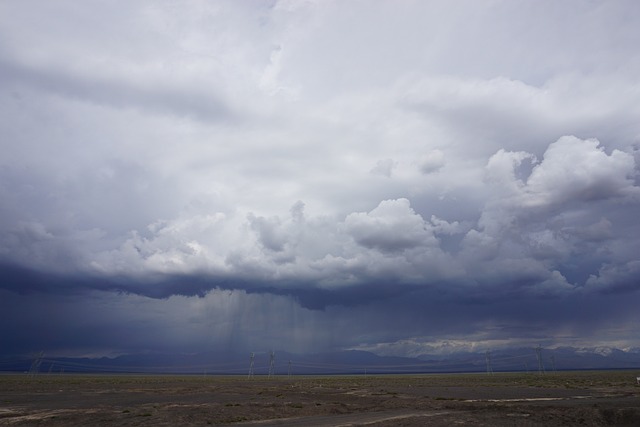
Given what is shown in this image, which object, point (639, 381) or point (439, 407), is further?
point (639, 381)

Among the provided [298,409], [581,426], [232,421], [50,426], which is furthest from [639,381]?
[50,426]

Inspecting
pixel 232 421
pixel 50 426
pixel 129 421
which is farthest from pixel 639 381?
pixel 50 426

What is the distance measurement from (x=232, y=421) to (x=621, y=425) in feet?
141

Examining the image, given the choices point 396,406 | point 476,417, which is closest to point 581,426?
point 476,417

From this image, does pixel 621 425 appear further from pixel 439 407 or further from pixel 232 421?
pixel 232 421

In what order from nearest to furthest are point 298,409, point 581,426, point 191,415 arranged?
point 581,426
point 191,415
point 298,409

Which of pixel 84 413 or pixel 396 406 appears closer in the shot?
pixel 84 413

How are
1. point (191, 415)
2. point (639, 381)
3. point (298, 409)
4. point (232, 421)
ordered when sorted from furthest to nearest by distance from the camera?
point (639, 381), point (298, 409), point (191, 415), point (232, 421)

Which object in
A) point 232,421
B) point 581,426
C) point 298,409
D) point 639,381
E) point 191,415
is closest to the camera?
point 581,426

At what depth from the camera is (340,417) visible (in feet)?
189

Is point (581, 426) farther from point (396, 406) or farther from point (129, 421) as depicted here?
point (129, 421)

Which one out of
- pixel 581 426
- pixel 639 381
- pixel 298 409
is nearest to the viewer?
pixel 581 426

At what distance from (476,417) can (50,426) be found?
1914 inches

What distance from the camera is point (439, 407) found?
70000 millimetres
